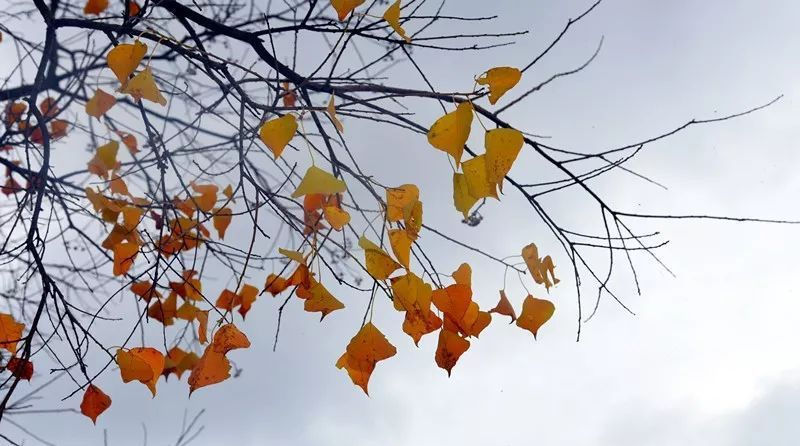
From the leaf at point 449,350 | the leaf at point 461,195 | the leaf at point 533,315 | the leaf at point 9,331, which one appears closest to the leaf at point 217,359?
the leaf at point 449,350

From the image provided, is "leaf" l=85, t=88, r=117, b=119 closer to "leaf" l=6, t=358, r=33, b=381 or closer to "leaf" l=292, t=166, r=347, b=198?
"leaf" l=6, t=358, r=33, b=381

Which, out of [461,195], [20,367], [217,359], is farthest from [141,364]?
[461,195]

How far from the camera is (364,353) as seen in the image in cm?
122

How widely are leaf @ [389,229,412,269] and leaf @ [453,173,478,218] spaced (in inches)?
4.4

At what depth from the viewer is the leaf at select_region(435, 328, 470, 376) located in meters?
1.30

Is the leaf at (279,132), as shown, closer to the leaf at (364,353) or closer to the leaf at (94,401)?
the leaf at (364,353)

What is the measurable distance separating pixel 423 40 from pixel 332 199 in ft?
1.53

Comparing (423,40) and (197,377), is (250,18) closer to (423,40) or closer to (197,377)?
(423,40)

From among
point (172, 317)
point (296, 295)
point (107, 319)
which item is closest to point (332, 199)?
point (296, 295)

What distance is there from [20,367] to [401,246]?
1063 mm

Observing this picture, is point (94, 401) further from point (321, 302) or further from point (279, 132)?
point (279, 132)

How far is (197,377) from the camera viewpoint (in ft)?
4.04

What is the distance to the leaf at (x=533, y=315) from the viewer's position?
143 centimetres

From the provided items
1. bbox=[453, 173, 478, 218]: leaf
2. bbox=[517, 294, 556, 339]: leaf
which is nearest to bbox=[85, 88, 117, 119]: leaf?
bbox=[453, 173, 478, 218]: leaf
